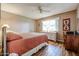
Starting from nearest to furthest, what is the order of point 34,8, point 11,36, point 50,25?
1. point 11,36
2. point 34,8
3. point 50,25

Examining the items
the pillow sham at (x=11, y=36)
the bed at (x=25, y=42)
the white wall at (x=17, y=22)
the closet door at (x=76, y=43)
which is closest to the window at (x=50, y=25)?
the bed at (x=25, y=42)

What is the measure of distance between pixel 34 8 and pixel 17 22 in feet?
1.40

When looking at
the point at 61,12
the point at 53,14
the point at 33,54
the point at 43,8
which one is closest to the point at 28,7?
the point at 43,8

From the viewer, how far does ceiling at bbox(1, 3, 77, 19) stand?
1593mm

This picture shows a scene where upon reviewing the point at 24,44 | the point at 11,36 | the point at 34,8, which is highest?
the point at 34,8

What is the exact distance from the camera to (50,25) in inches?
71.5

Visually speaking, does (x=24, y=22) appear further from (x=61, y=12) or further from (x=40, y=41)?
(x=61, y=12)

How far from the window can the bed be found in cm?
15

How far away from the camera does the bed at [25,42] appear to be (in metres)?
1.53

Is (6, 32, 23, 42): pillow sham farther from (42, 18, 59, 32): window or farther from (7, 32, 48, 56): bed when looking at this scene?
(42, 18, 59, 32): window

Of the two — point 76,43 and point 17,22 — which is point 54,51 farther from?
point 17,22

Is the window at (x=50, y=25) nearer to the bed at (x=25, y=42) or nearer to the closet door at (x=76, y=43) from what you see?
the bed at (x=25, y=42)

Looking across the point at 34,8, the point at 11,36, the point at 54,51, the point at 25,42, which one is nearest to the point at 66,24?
the point at 54,51

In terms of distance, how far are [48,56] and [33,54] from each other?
29cm
